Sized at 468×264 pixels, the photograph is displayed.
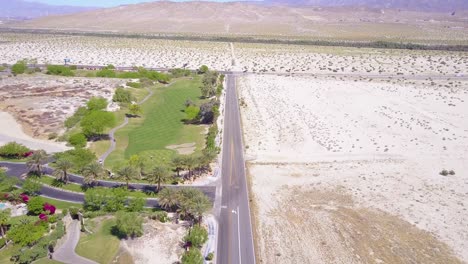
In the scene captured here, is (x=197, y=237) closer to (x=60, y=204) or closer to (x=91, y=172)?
(x=60, y=204)

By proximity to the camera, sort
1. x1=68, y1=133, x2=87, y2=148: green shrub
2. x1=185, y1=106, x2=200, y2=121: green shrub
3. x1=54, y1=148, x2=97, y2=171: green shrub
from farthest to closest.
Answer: x1=185, y1=106, x2=200, y2=121: green shrub
x1=68, y1=133, x2=87, y2=148: green shrub
x1=54, y1=148, x2=97, y2=171: green shrub

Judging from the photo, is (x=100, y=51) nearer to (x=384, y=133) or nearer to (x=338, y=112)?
(x=338, y=112)

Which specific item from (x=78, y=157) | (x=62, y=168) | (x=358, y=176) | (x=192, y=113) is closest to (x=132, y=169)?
(x=62, y=168)

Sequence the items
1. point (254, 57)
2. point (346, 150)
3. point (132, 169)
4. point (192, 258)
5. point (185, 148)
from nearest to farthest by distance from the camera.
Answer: point (192, 258) < point (132, 169) < point (346, 150) < point (185, 148) < point (254, 57)

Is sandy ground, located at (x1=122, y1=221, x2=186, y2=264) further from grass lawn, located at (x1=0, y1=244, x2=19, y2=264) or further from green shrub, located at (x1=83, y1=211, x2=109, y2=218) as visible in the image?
grass lawn, located at (x1=0, y1=244, x2=19, y2=264)

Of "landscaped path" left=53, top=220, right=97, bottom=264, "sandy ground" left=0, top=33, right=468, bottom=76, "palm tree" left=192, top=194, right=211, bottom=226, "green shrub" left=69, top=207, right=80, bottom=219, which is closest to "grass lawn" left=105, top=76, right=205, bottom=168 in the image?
"green shrub" left=69, top=207, right=80, bottom=219

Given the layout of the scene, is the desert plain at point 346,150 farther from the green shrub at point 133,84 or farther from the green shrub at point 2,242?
the green shrub at point 2,242

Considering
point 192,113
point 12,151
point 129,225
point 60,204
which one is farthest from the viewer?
point 192,113
